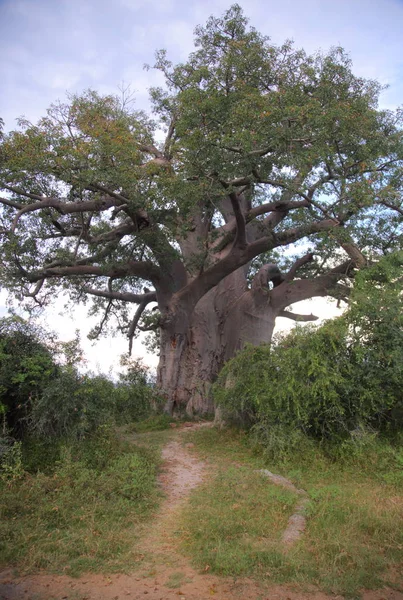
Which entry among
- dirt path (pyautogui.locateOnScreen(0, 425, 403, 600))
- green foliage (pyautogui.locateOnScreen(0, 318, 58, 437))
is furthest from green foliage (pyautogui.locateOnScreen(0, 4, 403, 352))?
dirt path (pyautogui.locateOnScreen(0, 425, 403, 600))

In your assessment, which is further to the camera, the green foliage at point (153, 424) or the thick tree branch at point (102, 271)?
the thick tree branch at point (102, 271)

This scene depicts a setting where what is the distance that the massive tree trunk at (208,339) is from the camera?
38.8 ft

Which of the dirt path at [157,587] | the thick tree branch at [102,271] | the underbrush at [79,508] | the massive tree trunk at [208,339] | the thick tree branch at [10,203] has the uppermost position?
the thick tree branch at [10,203]

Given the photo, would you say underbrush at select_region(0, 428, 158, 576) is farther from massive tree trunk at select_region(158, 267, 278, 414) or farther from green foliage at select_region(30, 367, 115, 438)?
massive tree trunk at select_region(158, 267, 278, 414)

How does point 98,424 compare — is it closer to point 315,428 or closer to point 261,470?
point 261,470

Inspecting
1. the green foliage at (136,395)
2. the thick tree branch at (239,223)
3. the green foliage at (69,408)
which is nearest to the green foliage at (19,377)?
the green foliage at (69,408)

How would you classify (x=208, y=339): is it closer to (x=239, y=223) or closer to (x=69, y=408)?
(x=239, y=223)

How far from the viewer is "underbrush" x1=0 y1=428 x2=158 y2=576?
4035 millimetres

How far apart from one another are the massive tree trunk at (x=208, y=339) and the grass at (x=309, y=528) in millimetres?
5455

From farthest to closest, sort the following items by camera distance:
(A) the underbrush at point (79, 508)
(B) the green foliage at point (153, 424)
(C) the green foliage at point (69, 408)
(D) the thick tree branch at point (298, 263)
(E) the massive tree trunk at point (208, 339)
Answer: (D) the thick tree branch at point (298, 263) < (E) the massive tree trunk at point (208, 339) < (B) the green foliage at point (153, 424) < (C) the green foliage at point (69, 408) < (A) the underbrush at point (79, 508)

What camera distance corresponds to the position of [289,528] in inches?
180

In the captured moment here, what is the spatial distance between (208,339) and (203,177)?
4839mm

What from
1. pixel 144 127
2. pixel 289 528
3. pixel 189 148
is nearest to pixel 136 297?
pixel 144 127

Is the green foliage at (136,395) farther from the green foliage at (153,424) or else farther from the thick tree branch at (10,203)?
the thick tree branch at (10,203)
